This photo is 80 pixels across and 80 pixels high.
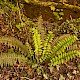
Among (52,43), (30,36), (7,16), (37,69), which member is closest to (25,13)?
(7,16)

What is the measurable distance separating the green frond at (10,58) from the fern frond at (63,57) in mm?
580

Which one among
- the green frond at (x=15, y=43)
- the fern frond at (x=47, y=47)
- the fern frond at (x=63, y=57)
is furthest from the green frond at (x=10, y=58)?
the fern frond at (x=63, y=57)

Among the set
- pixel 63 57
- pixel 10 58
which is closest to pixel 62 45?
pixel 63 57

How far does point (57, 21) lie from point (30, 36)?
3.06ft

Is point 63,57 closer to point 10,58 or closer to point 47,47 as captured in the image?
point 47,47

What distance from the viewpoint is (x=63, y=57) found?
16.1 feet

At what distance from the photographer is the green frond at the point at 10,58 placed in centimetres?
485

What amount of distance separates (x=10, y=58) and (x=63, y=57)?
1.03 metres

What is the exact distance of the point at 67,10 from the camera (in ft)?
20.8

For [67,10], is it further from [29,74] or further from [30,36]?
[29,74]

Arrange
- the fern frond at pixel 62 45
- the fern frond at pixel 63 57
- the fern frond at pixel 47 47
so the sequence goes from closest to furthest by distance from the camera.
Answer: the fern frond at pixel 63 57, the fern frond at pixel 62 45, the fern frond at pixel 47 47

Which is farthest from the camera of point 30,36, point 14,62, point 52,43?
point 30,36

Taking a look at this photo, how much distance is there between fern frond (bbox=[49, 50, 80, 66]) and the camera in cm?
483

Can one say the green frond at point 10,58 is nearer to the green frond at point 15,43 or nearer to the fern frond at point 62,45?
A: the green frond at point 15,43
